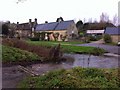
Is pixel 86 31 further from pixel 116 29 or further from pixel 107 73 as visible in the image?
pixel 107 73

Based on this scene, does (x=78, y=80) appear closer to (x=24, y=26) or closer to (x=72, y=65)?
(x=72, y=65)

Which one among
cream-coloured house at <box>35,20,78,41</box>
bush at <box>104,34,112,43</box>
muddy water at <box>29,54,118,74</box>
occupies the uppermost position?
cream-coloured house at <box>35,20,78,41</box>

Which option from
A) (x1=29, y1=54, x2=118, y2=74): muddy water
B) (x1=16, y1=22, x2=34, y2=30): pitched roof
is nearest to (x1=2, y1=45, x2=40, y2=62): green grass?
(x1=29, y1=54, x2=118, y2=74): muddy water

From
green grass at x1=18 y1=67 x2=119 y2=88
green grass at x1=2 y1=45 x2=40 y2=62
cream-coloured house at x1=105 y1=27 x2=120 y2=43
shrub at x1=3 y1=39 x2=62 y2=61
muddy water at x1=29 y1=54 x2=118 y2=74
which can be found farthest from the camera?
cream-coloured house at x1=105 y1=27 x2=120 y2=43

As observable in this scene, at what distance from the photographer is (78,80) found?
9758 mm

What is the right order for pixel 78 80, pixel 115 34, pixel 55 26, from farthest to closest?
pixel 55 26 < pixel 115 34 < pixel 78 80

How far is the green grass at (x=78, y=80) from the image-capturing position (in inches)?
367

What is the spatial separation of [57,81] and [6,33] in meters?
47.1

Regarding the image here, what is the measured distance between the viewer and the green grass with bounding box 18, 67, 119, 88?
9334mm

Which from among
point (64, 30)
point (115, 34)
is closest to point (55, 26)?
point (64, 30)

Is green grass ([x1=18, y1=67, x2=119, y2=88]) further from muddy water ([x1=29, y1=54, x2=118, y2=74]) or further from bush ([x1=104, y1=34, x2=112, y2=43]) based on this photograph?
bush ([x1=104, y1=34, x2=112, y2=43])

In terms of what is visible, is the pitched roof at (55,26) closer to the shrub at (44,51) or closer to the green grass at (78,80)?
the shrub at (44,51)

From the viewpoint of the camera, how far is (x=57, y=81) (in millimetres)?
9492

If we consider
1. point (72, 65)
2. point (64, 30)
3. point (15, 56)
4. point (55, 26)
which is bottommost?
point (72, 65)
